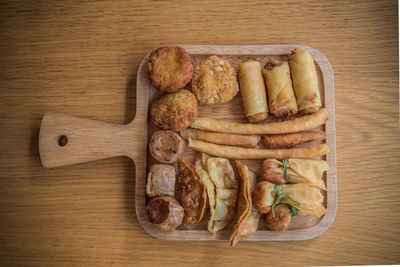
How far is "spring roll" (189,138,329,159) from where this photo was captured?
303 cm

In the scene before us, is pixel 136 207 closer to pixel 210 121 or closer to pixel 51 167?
pixel 51 167

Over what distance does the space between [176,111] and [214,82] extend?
21.8 inches

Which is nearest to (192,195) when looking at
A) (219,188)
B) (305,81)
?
(219,188)

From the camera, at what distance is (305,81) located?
3004 mm

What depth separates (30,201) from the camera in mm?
3227

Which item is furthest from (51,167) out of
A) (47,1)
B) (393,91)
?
(393,91)

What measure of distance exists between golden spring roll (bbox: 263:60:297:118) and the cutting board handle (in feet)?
5.49

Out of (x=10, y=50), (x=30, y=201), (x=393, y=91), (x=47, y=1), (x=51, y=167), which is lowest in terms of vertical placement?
(x=30, y=201)

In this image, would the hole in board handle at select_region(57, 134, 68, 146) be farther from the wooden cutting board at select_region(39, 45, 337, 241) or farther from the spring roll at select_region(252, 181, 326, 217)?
the spring roll at select_region(252, 181, 326, 217)

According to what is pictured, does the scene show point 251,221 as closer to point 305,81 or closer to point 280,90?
point 280,90

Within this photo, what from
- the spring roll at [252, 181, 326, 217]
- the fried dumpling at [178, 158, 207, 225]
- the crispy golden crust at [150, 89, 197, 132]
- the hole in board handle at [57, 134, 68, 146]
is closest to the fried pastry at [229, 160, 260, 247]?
the spring roll at [252, 181, 326, 217]

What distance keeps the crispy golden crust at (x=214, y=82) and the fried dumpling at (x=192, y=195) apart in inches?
32.3

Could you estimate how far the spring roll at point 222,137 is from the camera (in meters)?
3.08

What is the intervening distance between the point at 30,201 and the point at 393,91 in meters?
4.69
